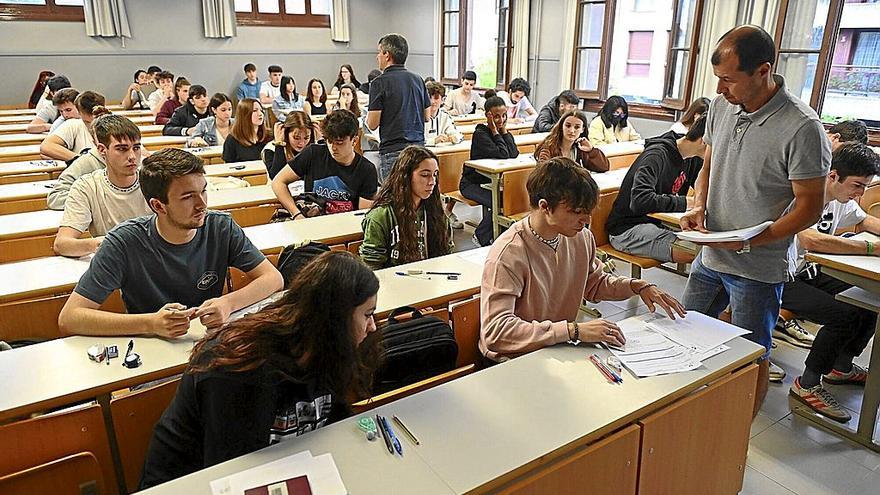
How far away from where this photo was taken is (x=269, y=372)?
1216 mm

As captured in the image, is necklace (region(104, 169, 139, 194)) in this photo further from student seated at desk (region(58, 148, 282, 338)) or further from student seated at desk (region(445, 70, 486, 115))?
student seated at desk (region(445, 70, 486, 115))

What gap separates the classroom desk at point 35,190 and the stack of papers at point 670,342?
9.45 feet

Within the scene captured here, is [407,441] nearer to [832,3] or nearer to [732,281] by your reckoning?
[732,281]

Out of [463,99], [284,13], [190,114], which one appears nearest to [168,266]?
[190,114]

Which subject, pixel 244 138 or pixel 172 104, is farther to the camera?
pixel 172 104

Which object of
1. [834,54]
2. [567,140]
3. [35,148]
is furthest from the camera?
[834,54]

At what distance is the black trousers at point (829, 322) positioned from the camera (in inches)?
101

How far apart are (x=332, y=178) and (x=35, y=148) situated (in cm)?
321

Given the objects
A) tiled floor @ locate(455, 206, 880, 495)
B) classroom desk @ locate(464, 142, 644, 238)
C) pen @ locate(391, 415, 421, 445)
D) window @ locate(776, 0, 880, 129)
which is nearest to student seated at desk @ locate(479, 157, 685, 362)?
pen @ locate(391, 415, 421, 445)

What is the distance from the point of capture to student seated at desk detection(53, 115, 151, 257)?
2.50 meters

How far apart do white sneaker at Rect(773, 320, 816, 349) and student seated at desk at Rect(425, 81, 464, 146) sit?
3.21 meters

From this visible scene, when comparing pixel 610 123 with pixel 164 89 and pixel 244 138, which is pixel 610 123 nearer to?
pixel 244 138

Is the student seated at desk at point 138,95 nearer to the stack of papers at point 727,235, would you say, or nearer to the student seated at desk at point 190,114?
the student seated at desk at point 190,114

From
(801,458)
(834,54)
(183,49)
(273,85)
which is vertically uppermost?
(183,49)
